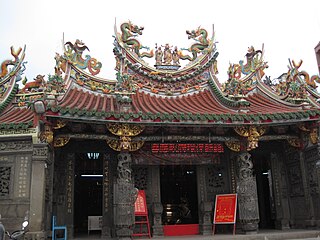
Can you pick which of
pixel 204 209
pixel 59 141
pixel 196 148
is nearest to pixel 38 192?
pixel 59 141

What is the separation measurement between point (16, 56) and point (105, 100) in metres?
3.15

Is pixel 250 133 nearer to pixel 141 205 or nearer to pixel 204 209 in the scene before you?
pixel 204 209

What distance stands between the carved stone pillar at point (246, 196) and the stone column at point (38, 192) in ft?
18.2

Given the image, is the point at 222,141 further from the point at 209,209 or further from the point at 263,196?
the point at 263,196

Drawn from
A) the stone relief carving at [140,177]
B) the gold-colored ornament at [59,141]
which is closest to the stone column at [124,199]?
the stone relief carving at [140,177]

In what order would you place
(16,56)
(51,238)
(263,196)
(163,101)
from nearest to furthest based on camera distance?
(51,238) < (16,56) < (163,101) < (263,196)

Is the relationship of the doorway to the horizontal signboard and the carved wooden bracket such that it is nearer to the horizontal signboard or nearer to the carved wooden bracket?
the horizontal signboard

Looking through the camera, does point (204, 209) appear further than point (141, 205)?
Yes

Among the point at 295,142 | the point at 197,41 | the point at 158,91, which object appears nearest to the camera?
the point at 295,142

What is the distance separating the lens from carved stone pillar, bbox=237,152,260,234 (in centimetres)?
1053

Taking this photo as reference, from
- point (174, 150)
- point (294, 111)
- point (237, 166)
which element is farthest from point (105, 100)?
point (294, 111)

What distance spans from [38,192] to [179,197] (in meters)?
8.60

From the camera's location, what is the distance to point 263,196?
47.4ft

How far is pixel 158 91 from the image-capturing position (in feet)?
42.6
